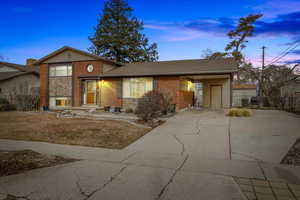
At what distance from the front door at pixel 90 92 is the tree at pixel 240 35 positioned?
20844 millimetres

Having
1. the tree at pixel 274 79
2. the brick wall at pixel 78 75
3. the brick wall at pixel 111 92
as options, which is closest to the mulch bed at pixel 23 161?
the brick wall at pixel 111 92

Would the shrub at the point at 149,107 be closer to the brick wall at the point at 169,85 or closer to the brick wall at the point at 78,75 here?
the brick wall at the point at 169,85

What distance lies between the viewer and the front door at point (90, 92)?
15.9 meters

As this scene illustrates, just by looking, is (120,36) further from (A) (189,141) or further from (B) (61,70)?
(A) (189,141)

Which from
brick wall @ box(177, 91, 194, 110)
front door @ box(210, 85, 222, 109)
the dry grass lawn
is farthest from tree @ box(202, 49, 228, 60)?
the dry grass lawn

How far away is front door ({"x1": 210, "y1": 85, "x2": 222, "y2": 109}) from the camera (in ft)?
52.4

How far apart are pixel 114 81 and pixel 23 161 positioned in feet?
36.8

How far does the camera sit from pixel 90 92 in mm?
16125

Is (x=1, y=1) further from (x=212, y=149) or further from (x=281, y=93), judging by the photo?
(x=281, y=93)

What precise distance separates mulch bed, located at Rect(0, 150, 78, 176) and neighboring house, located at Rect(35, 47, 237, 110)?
9710mm

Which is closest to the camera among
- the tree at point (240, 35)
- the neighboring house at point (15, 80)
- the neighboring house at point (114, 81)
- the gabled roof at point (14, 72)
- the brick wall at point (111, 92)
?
the neighboring house at point (114, 81)

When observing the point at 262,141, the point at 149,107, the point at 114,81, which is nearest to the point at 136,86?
the point at 114,81

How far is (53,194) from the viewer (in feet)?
9.54

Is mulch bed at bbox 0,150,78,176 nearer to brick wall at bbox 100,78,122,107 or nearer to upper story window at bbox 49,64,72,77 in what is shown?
brick wall at bbox 100,78,122,107
